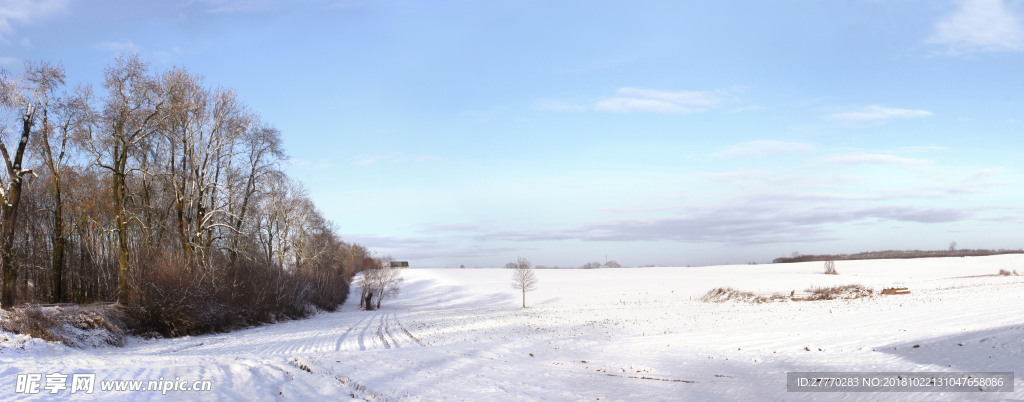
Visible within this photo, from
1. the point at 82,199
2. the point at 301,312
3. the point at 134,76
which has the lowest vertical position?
the point at 301,312

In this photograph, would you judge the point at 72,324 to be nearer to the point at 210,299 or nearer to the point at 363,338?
the point at 210,299

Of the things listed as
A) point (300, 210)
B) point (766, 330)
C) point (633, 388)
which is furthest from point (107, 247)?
point (766, 330)

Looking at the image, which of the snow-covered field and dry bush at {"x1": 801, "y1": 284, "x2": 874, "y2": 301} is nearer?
the snow-covered field

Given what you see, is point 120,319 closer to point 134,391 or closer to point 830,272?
point 134,391

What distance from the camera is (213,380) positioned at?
963cm

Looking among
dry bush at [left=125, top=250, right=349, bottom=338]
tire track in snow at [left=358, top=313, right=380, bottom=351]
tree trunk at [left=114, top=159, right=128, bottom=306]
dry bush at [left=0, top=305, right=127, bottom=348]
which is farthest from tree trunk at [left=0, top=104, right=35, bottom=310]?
tire track in snow at [left=358, top=313, right=380, bottom=351]

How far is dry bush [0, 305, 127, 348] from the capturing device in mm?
17031

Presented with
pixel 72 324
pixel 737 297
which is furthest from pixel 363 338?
pixel 737 297

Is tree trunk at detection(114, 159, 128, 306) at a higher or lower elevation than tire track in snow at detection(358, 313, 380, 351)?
higher

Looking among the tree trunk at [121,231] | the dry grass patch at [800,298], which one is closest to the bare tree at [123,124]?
the tree trunk at [121,231]

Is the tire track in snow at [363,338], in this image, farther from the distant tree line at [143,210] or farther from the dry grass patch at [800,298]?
the dry grass patch at [800,298]

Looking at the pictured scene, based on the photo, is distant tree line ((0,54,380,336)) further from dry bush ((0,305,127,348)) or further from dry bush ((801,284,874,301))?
dry bush ((801,284,874,301))

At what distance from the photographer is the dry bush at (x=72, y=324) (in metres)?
17.0

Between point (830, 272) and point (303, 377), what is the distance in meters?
81.7
